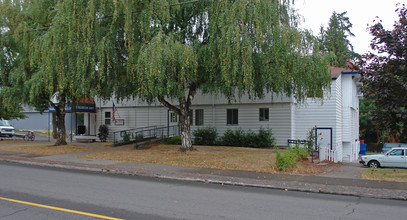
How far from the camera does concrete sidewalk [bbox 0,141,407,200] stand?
31.9 ft

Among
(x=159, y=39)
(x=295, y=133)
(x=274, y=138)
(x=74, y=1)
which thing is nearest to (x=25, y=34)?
(x=74, y=1)

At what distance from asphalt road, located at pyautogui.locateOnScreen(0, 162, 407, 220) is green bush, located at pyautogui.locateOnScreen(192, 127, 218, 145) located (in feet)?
44.0

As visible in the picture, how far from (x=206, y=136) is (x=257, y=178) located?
12.8m

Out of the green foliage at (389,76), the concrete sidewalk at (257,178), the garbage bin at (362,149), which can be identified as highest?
the green foliage at (389,76)

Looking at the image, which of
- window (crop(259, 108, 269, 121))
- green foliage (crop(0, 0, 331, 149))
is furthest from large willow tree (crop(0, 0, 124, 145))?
window (crop(259, 108, 269, 121))

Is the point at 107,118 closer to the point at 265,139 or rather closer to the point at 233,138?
the point at 233,138

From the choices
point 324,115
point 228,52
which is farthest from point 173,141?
point 228,52

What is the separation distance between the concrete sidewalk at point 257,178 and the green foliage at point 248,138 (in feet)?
32.5

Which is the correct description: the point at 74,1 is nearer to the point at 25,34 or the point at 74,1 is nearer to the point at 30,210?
the point at 25,34

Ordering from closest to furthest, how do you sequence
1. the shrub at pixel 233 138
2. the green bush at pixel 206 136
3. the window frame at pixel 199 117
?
the shrub at pixel 233 138
the green bush at pixel 206 136
the window frame at pixel 199 117

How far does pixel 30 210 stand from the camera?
6.85 m

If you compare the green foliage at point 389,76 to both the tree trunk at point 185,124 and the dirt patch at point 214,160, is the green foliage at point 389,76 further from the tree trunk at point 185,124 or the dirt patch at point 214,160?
the tree trunk at point 185,124

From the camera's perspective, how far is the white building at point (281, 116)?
22828 mm

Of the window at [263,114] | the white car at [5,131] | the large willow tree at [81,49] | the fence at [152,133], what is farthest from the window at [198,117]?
the white car at [5,131]
